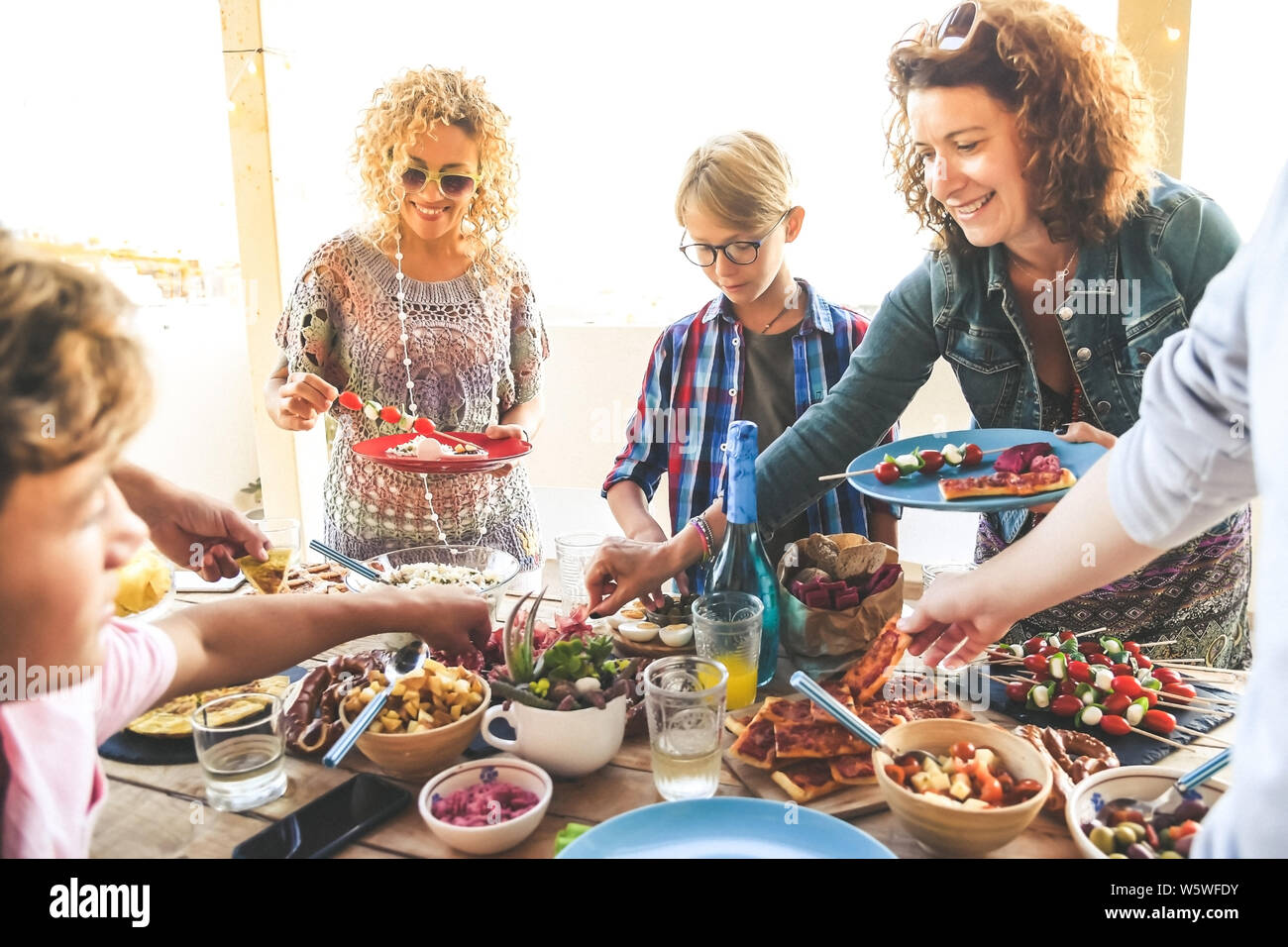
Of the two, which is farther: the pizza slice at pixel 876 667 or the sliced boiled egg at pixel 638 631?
the sliced boiled egg at pixel 638 631

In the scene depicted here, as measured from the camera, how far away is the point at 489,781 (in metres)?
1.30

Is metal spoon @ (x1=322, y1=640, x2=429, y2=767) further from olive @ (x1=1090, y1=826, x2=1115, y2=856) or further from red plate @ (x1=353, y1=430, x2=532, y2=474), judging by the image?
olive @ (x1=1090, y1=826, x2=1115, y2=856)

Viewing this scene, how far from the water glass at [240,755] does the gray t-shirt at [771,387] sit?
1.71 meters

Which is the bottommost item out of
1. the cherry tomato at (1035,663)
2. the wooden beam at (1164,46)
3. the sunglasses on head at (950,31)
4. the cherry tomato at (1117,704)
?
the cherry tomato at (1117,704)

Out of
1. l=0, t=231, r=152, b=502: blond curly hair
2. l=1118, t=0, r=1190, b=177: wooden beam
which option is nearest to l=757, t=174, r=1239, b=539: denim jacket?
l=0, t=231, r=152, b=502: blond curly hair

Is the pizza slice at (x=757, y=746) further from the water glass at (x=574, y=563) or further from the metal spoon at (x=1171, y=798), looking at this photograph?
the water glass at (x=574, y=563)

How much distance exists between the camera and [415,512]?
2979 mm

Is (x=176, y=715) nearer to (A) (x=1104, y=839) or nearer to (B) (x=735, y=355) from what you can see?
(A) (x=1104, y=839)

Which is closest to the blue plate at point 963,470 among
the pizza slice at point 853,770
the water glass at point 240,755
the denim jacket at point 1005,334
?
the denim jacket at point 1005,334

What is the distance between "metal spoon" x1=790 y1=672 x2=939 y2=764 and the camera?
1288mm

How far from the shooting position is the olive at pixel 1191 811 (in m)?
1.16

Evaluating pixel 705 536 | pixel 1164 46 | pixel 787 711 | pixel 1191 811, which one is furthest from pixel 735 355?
pixel 1164 46

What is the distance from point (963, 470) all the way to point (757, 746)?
0.81 m
